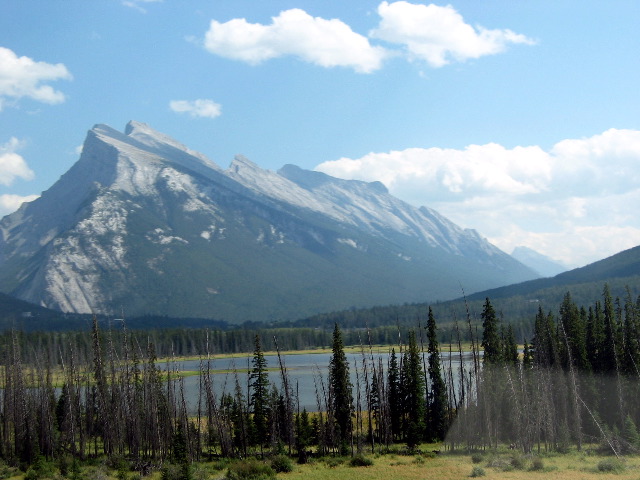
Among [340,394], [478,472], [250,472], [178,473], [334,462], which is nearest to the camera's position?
[478,472]

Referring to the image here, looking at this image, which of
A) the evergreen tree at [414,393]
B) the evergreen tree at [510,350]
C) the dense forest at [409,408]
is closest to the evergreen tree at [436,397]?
the dense forest at [409,408]

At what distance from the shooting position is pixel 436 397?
83.7 metres

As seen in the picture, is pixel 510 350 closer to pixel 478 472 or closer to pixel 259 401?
pixel 259 401

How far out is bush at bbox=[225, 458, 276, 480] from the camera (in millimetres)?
57156

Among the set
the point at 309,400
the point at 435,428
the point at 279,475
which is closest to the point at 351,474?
the point at 279,475

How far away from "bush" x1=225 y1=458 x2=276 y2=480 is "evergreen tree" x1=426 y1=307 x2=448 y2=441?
30220mm

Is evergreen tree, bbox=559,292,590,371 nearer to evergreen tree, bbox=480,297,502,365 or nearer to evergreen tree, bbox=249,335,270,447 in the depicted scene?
evergreen tree, bbox=480,297,502,365

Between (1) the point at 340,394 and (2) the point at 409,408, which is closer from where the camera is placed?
(1) the point at 340,394

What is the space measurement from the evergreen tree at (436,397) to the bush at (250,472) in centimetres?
3022

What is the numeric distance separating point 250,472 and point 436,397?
3292 centimetres

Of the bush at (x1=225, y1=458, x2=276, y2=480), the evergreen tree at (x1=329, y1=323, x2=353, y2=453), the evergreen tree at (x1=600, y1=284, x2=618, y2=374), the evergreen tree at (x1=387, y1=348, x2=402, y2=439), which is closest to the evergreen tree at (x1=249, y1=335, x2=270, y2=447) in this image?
the evergreen tree at (x1=329, y1=323, x2=353, y2=453)

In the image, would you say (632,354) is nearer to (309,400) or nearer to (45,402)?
(309,400)

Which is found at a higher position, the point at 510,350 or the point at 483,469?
the point at 510,350

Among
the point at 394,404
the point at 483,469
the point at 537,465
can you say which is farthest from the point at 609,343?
the point at 483,469
